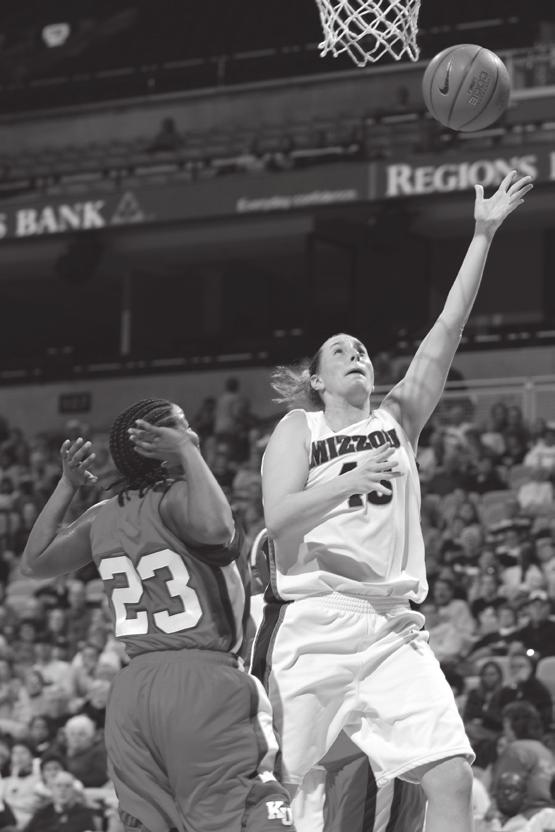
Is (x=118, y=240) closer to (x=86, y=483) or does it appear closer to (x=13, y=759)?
(x=13, y=759)

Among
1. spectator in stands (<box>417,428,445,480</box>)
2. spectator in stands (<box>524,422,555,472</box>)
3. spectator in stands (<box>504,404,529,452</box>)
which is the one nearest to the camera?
spectator in stands (<box>524,422,555,472</box>)

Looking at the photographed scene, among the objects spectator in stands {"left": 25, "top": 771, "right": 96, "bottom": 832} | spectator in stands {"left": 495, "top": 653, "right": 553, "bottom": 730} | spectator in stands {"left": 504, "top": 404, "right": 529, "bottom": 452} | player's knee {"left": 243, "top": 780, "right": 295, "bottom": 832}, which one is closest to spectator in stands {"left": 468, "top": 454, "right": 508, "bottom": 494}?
spectator in stands {"left": 504, "top": 404, "right": 529, "bottom": 452}

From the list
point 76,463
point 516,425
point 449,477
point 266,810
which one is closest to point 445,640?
point 449,477

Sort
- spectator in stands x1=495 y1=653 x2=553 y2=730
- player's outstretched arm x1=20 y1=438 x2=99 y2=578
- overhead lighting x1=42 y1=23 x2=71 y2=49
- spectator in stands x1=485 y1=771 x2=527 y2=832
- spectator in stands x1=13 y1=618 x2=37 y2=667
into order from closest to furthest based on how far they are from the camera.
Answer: player's outstretched arm x1=20 y1=438 x2=99 y2=578 → spectator in stands x1=485 y1=771 x2=527 y2=832 → spectator in stands x1=495 y1=653 x2=553 y2=730 → spectator in stands x1=13 y1=618 x2=37 y2=667 → overhead lighting x1=42 y1=23 x2=71 y2=49

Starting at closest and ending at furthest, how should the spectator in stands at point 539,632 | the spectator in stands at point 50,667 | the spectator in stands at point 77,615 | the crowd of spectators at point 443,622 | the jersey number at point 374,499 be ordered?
1. the jersey number at point 374,499
2. the crowd of spectators at point 443,622
3. the spectator in stands at point 539,632
4. the spectator in stands at point 50,667
5. the spectator in stands at point 77,615

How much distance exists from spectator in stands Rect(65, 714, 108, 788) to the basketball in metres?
5.40

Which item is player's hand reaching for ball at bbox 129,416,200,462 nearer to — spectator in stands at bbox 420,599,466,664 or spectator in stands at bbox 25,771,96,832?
spectator in stands at bbox 25,771,96,832

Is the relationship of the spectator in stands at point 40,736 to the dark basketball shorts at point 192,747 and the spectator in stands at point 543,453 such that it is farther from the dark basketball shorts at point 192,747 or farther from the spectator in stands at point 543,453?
the dark basketball shorts at point 192,747

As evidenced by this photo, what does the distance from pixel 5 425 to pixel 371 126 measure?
6029 mm

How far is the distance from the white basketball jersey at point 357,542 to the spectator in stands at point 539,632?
522 cm

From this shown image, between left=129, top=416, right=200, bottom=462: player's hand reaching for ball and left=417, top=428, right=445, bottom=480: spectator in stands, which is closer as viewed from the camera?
left=129, top=416, right=200, bottom=462: player's hand reaching for ball

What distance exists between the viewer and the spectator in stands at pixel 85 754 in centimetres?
969

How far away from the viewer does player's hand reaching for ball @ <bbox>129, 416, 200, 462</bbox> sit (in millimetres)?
3932

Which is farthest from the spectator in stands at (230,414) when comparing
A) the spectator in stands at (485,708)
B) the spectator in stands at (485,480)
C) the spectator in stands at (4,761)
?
the spectator in stands at (485,708)
